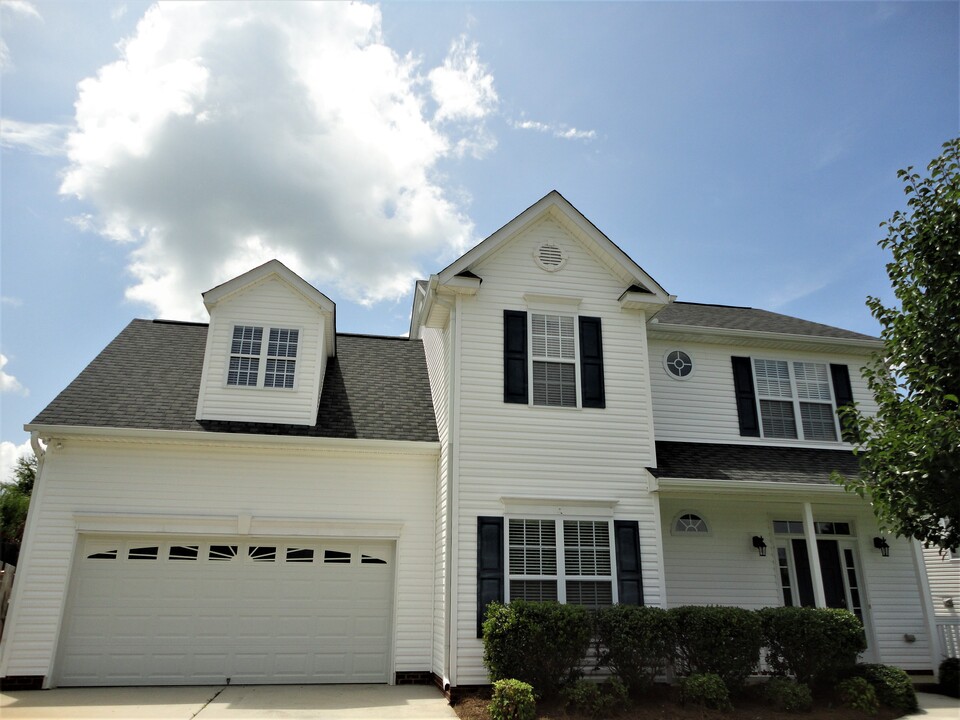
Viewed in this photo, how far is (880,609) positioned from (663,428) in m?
5.36

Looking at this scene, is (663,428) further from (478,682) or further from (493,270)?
(478,682)

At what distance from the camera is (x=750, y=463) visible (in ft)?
42.0

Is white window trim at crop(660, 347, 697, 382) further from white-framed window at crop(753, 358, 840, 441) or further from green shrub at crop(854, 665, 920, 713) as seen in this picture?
green shrub at crop(854, 665, 920, 713)

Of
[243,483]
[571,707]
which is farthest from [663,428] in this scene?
[243,483]

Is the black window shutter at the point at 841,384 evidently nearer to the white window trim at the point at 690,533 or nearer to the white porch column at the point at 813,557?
the white porch column at the point at 813,557

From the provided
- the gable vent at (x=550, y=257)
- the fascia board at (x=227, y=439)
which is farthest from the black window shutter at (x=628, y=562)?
the gable vent at (x=550, y=257)

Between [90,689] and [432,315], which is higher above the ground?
[432,315]

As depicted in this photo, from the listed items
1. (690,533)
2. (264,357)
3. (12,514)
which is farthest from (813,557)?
(12,514)

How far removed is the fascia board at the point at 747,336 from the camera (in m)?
13.9

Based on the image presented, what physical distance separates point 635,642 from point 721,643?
1.28m

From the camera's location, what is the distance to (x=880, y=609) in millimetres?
13031

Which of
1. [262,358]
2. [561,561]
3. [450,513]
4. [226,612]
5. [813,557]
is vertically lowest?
[226,612]

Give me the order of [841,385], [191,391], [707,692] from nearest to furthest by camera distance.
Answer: [707,692]
[191,391]
[841,385]

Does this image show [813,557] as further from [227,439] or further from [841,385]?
[227,439]
